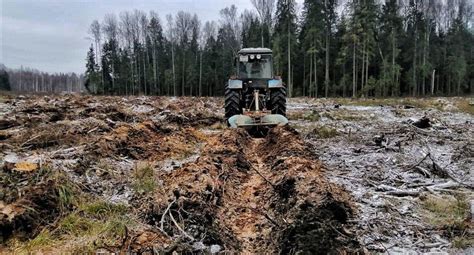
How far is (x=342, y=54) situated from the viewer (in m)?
36.8

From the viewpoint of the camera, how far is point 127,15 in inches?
2542

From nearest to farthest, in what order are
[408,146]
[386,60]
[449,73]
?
[408,146] < [386,60] < [449,73]

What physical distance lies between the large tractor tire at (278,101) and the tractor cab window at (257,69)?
2.15ft

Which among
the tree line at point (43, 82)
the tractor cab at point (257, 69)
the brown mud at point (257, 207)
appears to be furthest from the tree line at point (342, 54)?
the tree line at point (43, 82)

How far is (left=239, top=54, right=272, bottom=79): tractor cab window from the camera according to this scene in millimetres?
11820

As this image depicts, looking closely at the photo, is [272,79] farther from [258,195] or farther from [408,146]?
[258,195]

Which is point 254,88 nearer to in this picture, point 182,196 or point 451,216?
point 182,196

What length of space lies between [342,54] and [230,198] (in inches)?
1346

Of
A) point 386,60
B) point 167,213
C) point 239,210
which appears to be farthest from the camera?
point 386,60

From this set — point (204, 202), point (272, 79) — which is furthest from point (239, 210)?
point (272, 79)

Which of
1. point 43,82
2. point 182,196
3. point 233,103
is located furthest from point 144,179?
point 43,82

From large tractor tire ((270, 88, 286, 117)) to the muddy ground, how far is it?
3334 millimetres

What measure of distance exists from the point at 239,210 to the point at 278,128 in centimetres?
503

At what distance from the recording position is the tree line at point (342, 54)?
37094 millimetres
